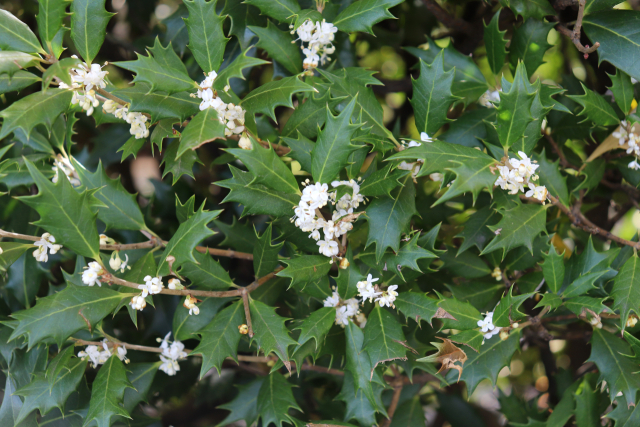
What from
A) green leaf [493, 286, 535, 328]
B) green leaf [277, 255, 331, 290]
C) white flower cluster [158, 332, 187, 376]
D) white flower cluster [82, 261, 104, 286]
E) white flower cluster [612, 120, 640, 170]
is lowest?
white flower cluster [158, 332, 187, 376]

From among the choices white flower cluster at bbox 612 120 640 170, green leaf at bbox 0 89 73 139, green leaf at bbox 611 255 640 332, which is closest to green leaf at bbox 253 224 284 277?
green leaf at bbox 0 89 73 139

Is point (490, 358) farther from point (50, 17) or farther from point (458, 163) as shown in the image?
point (50, 17)

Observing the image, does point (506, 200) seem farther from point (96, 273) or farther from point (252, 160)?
point (96, 273)

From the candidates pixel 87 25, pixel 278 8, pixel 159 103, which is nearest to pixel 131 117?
pixel 159 103

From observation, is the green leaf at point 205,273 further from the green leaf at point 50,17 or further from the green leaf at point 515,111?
the green leaf at point 515,111

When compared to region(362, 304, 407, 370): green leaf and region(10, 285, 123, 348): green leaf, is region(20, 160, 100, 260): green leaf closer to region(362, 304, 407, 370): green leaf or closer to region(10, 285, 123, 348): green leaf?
region(10, 285, 123, 348): green leaf

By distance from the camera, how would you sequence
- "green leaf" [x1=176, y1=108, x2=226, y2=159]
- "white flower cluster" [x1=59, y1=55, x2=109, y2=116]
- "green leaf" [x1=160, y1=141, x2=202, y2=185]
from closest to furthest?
"green leaf" [x1=176, y1=108, x2=226, y2=159], "white flower cluster" [x1=59, y1=55, x2=109, y2=116], "green leaf" [x1=160, y1=141, x2=202, y2=185]

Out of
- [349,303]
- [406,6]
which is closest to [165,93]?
[349,303]
